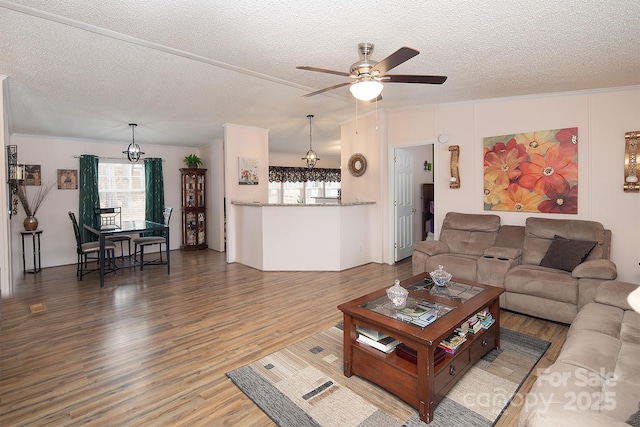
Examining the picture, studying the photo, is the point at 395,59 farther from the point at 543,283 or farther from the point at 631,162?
the point at 631,162

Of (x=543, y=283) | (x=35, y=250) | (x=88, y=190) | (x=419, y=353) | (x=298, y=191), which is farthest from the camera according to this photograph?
(x=298, y=191)

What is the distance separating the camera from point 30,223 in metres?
5.43

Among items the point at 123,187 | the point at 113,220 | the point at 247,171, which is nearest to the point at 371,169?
the point at 247,171

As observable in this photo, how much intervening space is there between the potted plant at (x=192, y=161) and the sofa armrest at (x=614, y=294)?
7.08 meters

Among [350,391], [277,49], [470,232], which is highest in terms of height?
[277,49]

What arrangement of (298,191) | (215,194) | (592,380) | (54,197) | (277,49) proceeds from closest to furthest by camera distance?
(592,380) → (277,49) → (54,197) → (215,194) → (298,191)

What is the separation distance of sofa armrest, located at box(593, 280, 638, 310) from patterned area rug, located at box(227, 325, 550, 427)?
0.56 meters

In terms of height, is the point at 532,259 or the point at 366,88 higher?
the point at 366,88

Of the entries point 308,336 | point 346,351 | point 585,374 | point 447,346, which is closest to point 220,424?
point 346,351

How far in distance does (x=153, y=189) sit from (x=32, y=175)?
1.96 m

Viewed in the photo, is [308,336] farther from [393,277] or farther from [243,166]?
[243,166]

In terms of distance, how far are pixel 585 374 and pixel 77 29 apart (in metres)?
3.94

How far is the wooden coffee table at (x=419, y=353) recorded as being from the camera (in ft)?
5.98

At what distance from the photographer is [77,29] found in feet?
8.17
